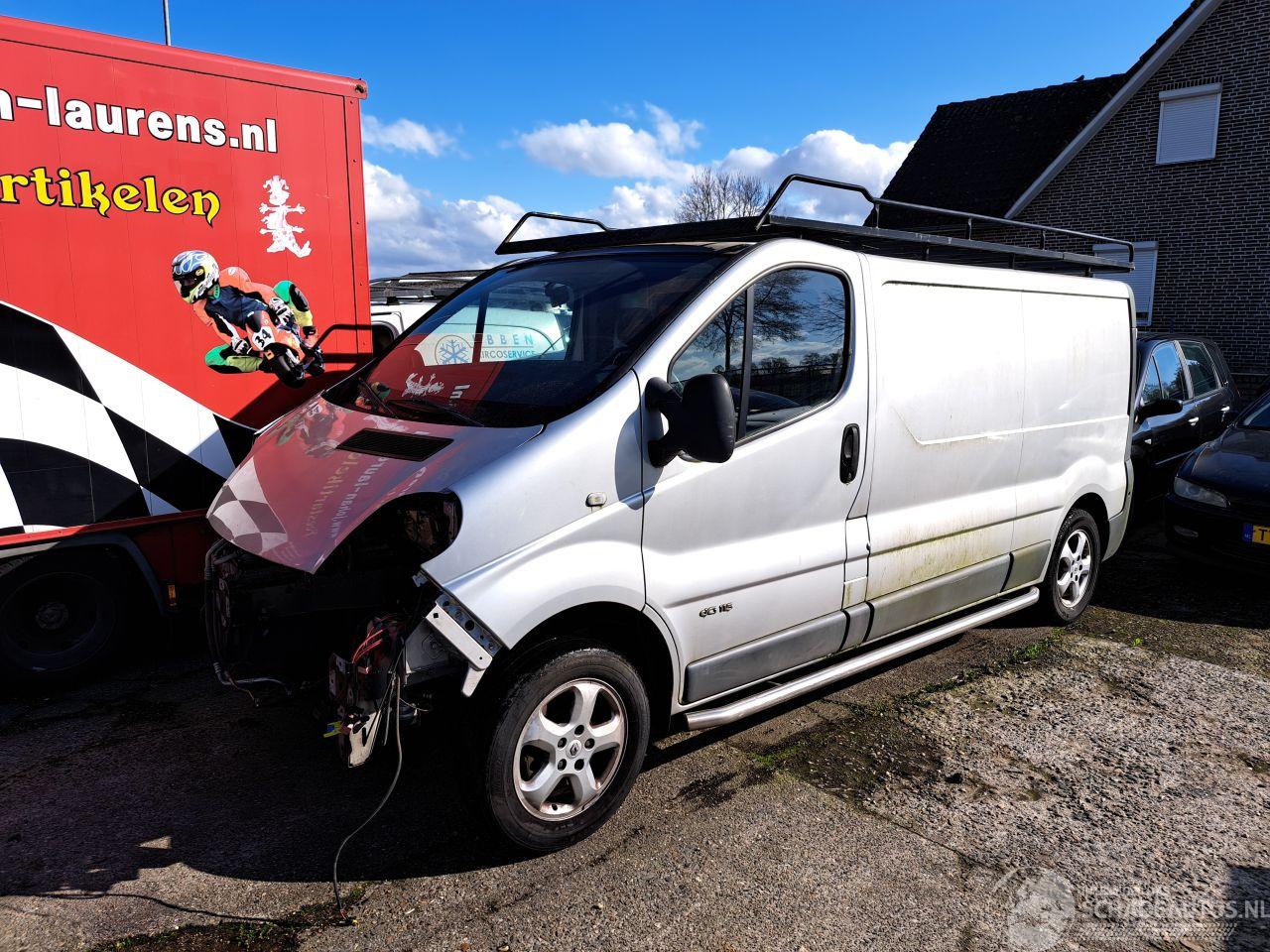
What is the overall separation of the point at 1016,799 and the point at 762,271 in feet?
7.68

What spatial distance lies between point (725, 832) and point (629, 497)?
4.30ft

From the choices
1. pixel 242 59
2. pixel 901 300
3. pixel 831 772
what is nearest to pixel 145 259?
pixel 242 59

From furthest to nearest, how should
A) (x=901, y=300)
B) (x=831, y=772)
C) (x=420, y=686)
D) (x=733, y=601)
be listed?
(x=901, y=300) < (x=831, y=772) < (x=733, y=601) < (x=420, y=686)

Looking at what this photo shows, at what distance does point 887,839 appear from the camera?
10.8ft

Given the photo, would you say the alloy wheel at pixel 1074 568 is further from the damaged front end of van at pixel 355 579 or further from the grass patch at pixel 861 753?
the damaged front end of van at pixel 355 579

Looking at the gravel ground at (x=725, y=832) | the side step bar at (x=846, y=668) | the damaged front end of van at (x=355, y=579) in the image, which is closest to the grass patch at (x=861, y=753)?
the gravel ground at (x=725, y=832)

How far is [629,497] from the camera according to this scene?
315 cm

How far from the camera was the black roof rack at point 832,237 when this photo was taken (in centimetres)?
366

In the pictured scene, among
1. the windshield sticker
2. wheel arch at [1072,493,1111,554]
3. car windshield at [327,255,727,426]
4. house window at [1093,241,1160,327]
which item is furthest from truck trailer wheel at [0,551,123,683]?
house window at [1093,241,1160,327]

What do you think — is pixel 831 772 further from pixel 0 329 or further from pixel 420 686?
pixel 0 329

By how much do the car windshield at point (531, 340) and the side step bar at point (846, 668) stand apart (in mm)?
1345

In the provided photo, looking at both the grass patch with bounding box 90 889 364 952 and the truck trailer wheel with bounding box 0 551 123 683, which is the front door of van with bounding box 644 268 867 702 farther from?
the truck trailer wheel with bounding box 0 551 123 683

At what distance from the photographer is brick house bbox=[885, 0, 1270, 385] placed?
57.7 ft

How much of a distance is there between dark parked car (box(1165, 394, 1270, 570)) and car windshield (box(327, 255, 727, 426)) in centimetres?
470
